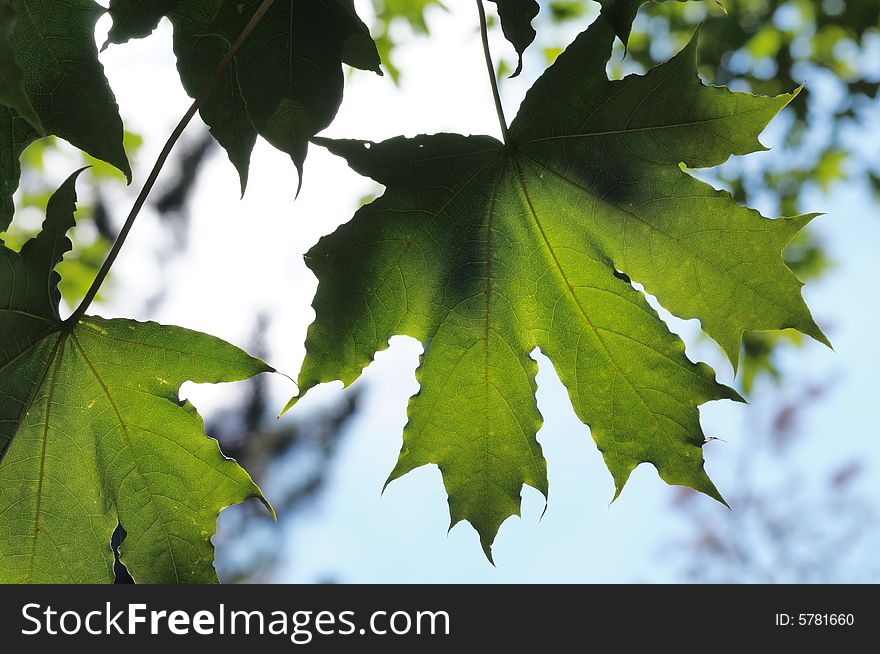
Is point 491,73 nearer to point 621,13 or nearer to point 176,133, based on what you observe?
point 621,13

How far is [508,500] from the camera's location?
110cm

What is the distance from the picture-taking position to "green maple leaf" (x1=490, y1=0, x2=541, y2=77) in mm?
938

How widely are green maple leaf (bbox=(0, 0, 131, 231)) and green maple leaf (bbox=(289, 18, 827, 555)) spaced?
9.9 inches

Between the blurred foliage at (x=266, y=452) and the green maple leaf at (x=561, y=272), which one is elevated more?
the blurred foliage at (x=266, y=452)

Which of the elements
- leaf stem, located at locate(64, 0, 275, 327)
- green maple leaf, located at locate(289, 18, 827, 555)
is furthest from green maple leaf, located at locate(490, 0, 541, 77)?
leaf stem, located at locate(64, 0, 275, 327)

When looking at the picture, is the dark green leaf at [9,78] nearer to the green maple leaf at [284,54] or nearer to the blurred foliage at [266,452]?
the green maple leaf at [284,54]

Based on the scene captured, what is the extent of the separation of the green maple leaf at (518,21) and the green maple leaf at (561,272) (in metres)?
0.08

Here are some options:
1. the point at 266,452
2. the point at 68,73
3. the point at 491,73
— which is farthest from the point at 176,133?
the point at 266,452

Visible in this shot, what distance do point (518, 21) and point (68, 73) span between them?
53cm

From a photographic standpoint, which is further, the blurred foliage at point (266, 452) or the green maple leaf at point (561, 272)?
the blurred foliage at point (266, 452)

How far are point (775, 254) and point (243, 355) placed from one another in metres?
0.69

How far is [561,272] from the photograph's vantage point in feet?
3.68

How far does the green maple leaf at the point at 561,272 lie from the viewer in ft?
3.30

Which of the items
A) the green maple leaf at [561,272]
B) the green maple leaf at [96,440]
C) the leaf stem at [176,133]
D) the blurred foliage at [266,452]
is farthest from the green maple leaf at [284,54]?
the blurred foliage at [266,452]
